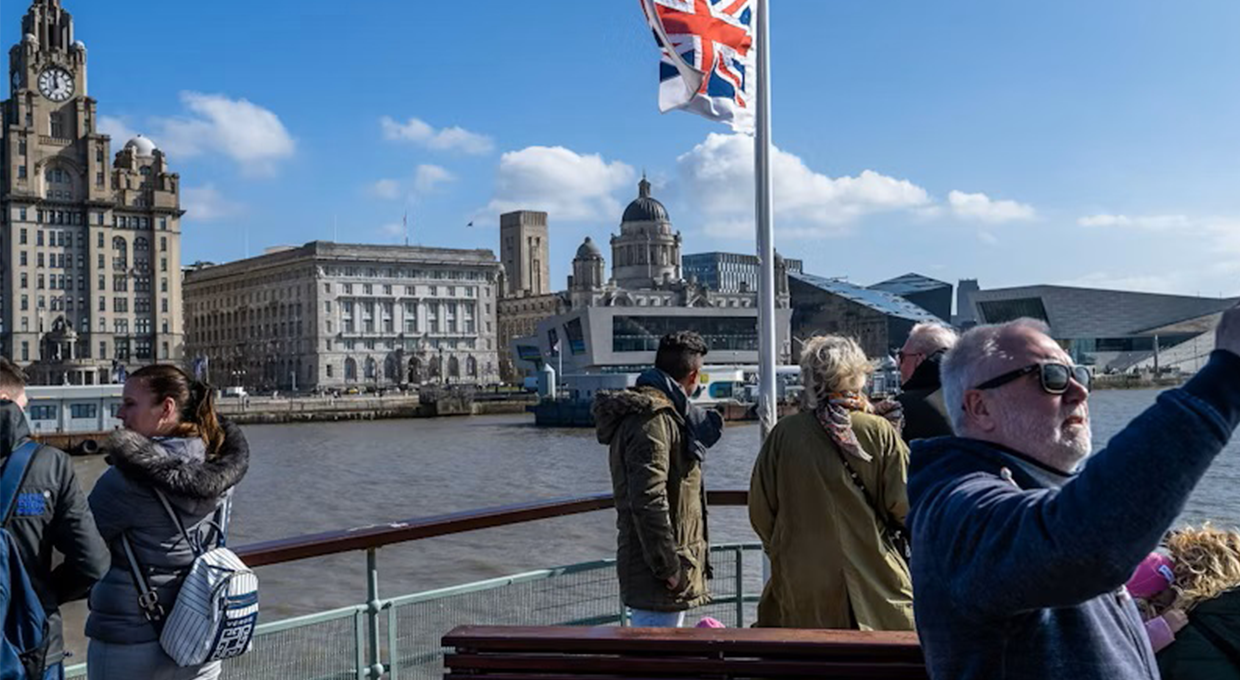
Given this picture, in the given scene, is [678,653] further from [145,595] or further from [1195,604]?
[145,595]

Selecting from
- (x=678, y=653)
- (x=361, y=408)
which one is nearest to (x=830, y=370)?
(x=678, y=653)

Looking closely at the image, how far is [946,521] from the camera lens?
1.82 m

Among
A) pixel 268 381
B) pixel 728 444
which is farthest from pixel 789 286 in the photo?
pixel 728 444

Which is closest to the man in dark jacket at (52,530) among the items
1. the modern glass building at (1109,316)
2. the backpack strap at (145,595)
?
the backpack strap at (145,595)

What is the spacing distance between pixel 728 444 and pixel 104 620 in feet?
136

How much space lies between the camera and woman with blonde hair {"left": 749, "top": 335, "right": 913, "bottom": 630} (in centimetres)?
354

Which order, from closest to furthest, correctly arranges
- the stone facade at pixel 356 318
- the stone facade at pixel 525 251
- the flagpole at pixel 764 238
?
the flagpole at pixel 764 238, the stone facade at pixel 356 318, the stone facade at pixel 525 251

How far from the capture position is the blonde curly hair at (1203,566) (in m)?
2.76

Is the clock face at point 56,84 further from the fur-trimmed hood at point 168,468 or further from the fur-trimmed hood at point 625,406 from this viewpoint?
the fur-trimmed hood at point 168,468

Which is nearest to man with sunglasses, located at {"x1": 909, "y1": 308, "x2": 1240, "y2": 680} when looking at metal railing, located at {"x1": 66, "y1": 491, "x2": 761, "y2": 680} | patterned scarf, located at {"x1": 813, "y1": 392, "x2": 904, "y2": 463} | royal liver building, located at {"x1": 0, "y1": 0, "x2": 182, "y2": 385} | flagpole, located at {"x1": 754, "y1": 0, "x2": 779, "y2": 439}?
patterned scarf, located at {"x1": 813, "y1": 392, "x2": 904, "y2": 463}

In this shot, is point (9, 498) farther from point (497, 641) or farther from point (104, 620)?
point (497, 641)

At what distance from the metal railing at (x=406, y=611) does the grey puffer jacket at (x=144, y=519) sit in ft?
1.64

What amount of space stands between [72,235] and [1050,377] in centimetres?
10271

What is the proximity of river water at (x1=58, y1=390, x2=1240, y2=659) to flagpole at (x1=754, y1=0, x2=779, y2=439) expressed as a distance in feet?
24.1
